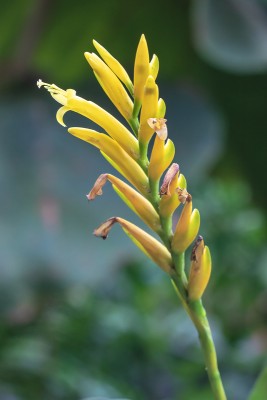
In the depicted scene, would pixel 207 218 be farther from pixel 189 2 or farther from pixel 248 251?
pixel 189 2

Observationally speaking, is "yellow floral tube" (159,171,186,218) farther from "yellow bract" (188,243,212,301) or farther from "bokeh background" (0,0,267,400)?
"bokeh background" (0,0,267,400)

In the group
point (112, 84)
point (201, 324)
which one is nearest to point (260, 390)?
point (201, 324)

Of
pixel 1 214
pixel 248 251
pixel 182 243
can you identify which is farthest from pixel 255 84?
pixel 182 243

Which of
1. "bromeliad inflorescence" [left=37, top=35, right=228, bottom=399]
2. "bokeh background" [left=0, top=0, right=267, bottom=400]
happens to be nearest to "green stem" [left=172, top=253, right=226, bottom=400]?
"bromeliad inflorescence" [left=37, top=35, right=228, bottom=399]

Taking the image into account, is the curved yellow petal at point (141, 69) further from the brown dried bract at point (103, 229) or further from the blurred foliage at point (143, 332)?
the blurred foliage at point (143, 332)

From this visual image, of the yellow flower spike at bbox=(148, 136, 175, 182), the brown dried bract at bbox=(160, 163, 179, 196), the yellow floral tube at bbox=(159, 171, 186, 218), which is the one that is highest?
the yellow flower spike at bbox=(148, 136, 175, 182)

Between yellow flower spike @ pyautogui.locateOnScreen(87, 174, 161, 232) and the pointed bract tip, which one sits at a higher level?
the pointed bract tip

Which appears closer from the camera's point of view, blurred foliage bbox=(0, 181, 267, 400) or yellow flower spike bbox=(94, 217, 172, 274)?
yellow flower spike bbox=(94, 217, 172, 274)

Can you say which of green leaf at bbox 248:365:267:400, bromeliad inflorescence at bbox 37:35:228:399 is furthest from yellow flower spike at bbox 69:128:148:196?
green leaf at bbox 248:365:267:400

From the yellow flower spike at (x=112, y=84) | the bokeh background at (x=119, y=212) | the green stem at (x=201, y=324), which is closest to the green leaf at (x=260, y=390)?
the green stem at (x=201, y=324)
